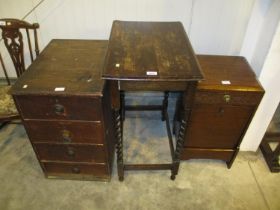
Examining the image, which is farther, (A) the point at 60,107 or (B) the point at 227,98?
(B) the point at 227,98

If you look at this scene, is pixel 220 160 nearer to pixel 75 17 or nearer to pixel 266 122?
pixel 266 122

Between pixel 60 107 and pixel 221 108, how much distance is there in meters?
0.92

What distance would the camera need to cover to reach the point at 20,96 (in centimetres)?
115

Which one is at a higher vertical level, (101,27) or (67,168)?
(101,27)

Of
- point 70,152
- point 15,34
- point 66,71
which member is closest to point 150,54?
point 66,71

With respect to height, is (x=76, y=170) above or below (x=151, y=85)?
below

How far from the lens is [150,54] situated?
121cm

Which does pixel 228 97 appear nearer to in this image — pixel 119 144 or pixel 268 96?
pixel 268 96

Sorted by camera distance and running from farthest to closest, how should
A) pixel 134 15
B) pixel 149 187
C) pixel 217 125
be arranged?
pixel 134 15, pixel 149 187, pixel 217 125

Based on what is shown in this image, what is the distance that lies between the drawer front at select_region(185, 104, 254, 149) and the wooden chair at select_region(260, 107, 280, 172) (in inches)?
15.2

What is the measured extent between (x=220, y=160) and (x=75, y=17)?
160 centimetres

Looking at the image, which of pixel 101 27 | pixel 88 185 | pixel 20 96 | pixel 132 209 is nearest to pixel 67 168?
pixel 88 185

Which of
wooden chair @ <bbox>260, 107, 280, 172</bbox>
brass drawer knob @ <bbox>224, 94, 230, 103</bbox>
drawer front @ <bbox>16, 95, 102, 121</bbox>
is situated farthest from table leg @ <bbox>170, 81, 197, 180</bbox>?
wooden chair @ <bbox>260, 107, 280, 172</bbox>

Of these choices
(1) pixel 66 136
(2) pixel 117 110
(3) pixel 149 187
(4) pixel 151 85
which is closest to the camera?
(4) pixel 151 85
